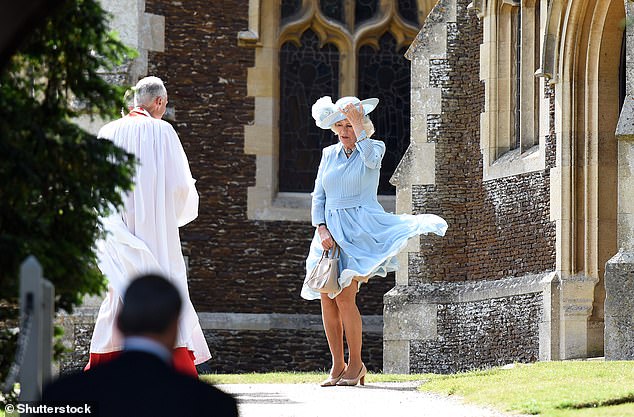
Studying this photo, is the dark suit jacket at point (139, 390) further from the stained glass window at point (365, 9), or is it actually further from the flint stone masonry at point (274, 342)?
the stained glass window at point (365, 9)

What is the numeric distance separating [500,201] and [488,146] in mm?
700

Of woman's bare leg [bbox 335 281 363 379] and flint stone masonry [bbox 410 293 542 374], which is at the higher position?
woman's bare leg [bbox 335 281 363 379]

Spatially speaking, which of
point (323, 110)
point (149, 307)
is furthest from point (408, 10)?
point (149, 307)

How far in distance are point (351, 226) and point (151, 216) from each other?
2204 millimetres

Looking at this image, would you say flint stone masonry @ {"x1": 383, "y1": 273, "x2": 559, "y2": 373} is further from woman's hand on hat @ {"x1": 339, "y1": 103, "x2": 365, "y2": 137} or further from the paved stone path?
woman's hand on hat @ {"x1": 339, "y1": 103, "x2": 365, "y2": 137}

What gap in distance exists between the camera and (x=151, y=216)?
1085 centimetres

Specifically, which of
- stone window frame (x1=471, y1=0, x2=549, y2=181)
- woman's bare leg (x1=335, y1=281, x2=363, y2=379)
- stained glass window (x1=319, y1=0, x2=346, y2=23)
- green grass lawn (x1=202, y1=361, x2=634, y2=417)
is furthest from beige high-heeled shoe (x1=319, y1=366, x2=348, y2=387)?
stained glass window (x1=319, y1=0, x2=346, y2=23)

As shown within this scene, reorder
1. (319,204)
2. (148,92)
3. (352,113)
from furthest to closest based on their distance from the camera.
→ (319,204) < (352,113) < (148,92)

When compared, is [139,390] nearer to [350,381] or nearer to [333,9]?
[350,381]

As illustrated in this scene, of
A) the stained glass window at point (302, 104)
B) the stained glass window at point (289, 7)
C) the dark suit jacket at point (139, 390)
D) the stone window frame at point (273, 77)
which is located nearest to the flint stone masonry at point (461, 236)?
the stone window frame at point (273, 77)

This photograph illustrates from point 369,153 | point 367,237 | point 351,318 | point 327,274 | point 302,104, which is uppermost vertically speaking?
point 302,104

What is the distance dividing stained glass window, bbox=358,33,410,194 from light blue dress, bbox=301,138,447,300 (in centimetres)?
909

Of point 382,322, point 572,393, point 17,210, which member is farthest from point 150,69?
point 17,210

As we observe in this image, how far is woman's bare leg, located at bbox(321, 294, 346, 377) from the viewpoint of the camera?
1245cm
